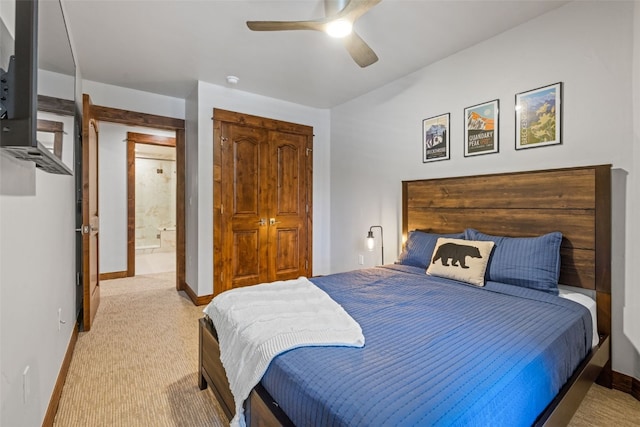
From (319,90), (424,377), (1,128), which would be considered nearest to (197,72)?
(319,90)

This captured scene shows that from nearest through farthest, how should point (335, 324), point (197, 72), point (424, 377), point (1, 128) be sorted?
1. point (1, 128)
2. point (424, 377)
3. point (335, 324)
4. point (197, 72)

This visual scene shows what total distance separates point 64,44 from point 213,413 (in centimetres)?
227

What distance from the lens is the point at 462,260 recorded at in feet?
7.71

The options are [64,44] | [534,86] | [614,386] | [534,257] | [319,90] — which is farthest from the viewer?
[319,90]

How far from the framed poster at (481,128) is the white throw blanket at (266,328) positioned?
1.98 meters

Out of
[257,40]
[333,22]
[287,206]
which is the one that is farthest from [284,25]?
[287,206]

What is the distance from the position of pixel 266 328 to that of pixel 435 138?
2573 mm

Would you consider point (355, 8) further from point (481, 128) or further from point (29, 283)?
point (29, 283)

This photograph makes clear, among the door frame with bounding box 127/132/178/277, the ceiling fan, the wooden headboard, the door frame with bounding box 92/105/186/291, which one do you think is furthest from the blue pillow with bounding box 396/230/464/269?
the door frame with bounding box 127/132/178/277

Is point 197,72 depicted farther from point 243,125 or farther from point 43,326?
point 43,326

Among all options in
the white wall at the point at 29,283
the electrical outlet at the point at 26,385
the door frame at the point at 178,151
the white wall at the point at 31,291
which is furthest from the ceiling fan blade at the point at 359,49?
the door frame at the point at 178,151

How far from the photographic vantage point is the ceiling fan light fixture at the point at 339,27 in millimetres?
1908

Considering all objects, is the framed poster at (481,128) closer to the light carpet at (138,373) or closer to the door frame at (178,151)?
the light carpet at (138,373)

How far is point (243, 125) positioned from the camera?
12.8 ft
